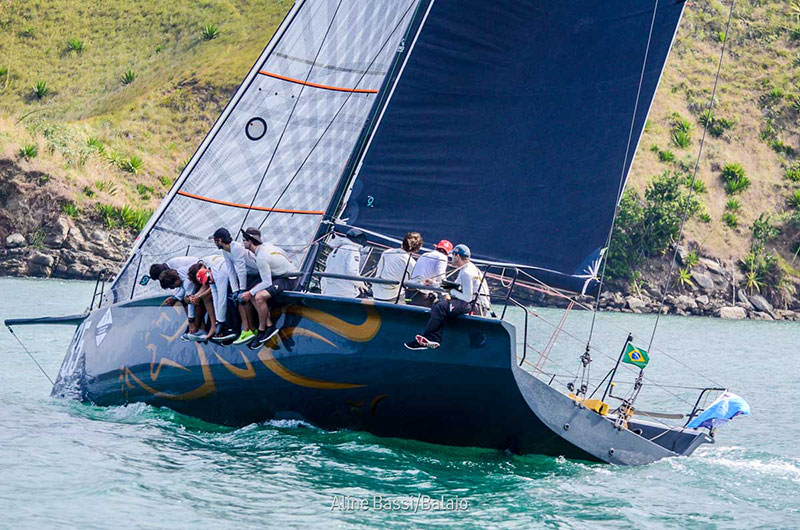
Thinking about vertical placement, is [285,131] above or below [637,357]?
above

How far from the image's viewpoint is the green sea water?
7996mm

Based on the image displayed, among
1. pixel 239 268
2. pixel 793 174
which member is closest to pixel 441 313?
pixel 239 268

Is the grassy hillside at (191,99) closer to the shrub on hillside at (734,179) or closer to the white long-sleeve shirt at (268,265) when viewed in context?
the shrub on hillside at (734,179)

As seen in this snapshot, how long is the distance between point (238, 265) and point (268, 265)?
1.26 feet

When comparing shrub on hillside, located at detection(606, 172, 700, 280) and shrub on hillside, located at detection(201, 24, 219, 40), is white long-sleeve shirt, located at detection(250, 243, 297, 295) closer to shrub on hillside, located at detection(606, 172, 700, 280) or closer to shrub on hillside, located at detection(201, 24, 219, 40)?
shrub on hillside, located at detection(606, 172, 700, 280)

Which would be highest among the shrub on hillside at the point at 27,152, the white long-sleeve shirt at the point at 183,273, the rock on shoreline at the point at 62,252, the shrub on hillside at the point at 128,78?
the shrub on hillside at the point at 128,78

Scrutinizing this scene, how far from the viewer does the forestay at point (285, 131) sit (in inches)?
490

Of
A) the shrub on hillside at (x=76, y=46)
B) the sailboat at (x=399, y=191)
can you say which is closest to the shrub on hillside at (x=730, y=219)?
the sailboat at (x=399, y=191)

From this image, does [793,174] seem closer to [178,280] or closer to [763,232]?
[763,232]

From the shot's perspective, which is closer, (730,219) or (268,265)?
(268,265)

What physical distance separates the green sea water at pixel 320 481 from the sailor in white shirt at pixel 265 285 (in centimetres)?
Answer: 103

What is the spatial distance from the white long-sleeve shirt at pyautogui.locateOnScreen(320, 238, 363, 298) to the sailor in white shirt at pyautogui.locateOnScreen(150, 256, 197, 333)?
1.40 meters

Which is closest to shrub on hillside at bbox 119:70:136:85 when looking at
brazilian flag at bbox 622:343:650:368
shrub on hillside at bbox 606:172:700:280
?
shrub on hillside at bbox 606:172:700:280

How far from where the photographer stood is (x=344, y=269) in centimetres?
1066
